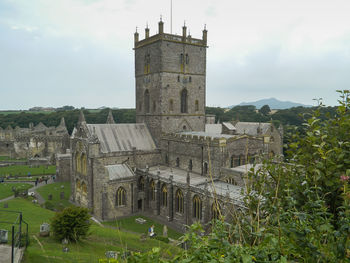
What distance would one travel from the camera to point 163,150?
33531 mm

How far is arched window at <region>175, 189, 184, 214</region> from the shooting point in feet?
86.3

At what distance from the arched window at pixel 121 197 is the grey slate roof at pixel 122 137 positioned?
4.46 metres

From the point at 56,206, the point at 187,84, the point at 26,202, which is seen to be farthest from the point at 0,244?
the point at 187,84

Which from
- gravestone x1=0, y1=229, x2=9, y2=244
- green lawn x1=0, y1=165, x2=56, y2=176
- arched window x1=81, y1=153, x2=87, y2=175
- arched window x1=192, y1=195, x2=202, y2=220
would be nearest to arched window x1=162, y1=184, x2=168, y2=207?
arched window x1=192, y1=195, x2=202, y2=220

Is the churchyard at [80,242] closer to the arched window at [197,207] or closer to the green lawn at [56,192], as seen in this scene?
the green lawn at [56,192]

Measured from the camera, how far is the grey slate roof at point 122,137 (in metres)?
30.5

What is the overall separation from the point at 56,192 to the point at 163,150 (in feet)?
57.0

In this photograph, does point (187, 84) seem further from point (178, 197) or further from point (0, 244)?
point (0, 244)

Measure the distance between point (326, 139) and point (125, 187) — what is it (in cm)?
2566

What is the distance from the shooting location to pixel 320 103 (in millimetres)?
6703

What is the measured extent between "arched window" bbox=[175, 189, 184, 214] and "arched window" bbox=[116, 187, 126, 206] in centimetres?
628

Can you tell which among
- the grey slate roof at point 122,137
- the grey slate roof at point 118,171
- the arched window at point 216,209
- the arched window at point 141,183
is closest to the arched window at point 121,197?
the grey slate roof at point 118,171

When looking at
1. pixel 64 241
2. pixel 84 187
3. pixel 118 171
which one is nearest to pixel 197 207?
pixel 118 171

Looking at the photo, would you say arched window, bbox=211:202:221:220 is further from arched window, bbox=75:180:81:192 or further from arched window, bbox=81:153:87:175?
arched window, bbox=75:180:81:192
